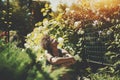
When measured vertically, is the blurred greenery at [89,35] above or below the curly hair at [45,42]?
above

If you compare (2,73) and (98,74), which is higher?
(98,74)

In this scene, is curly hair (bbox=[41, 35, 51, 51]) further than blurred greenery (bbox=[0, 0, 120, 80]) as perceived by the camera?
No

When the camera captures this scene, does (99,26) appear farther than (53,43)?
Yes

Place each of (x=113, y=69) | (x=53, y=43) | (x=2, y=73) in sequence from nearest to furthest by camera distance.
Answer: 1. (x=2, y=73)
2. (x=53, y=43)
3. (x=113, y=69)

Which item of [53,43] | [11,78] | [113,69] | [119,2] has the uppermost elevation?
[119,2]

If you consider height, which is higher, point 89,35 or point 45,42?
point 89,35

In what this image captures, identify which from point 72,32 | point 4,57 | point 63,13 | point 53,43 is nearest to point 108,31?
point 72,32

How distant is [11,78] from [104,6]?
886 centimetres

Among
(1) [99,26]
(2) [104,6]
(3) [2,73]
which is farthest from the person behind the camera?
(2) [104,6]

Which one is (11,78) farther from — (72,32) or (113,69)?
(72,32)

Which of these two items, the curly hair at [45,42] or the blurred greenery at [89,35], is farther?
the blurred greenery at [89,35]

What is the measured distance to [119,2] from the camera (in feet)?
32.1

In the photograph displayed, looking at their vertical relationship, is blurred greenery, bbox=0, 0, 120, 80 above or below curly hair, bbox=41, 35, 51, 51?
above

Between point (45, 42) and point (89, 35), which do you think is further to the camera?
point (89, 35)
